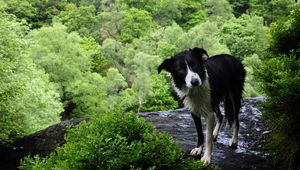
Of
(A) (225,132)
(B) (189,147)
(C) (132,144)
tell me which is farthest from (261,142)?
(C) (132,144)

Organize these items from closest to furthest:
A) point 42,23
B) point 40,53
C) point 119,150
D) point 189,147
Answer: point 119,150 → point 189,147 → point 40,53 → point 42,23

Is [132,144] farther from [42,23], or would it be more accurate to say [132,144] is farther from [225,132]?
[42,23]

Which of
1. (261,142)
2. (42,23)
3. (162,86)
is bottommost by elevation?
(162,86)

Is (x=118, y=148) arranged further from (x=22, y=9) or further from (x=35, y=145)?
(x=22, y=9)

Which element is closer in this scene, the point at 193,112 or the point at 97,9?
the point at 193,112

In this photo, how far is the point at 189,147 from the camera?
647cm

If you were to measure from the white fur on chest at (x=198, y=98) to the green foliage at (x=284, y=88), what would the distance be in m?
0.75

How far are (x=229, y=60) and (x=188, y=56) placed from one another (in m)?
1.45

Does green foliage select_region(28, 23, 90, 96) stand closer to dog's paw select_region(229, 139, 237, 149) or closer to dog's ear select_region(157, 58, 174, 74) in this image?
dog's paw select_region(229, 139, 237, 149)

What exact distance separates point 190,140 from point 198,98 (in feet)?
5.36

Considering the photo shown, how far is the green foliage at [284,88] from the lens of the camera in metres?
4.82

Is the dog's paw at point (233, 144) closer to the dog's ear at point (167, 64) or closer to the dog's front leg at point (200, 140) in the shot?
the dog's front leg at point (200, 140)

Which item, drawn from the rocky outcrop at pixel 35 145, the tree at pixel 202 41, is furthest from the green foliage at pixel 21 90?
the tree at pixel 202 41

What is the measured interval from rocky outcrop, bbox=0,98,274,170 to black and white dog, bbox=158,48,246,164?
0.35m
